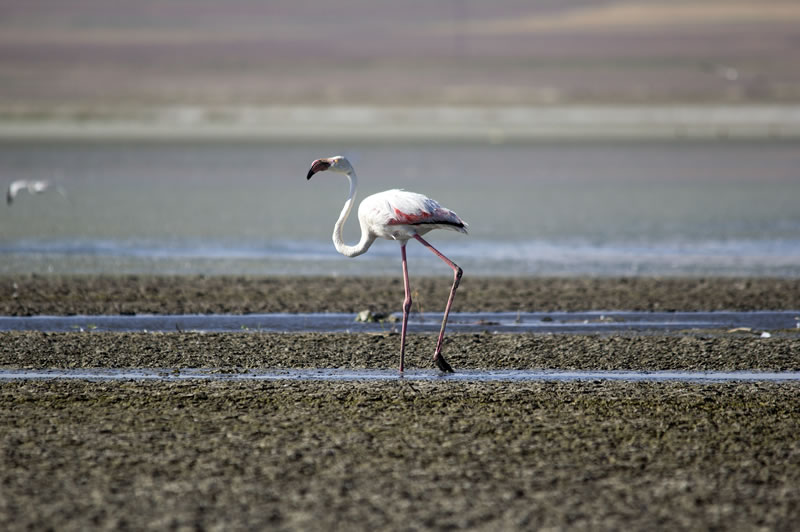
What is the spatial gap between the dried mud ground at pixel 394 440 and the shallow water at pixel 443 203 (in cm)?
438

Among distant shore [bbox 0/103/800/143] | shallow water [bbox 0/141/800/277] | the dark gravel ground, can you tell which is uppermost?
distant shore [bbox 0/103/800/143]

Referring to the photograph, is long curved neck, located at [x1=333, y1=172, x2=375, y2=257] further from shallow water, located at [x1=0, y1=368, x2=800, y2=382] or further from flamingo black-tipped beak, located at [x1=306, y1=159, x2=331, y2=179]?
shallow water, located at [x1=0, y1=368, x2=800, y2=382]

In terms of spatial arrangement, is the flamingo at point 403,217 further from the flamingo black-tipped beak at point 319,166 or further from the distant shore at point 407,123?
the distant shore at point 407,123

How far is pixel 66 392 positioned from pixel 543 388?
373 cm

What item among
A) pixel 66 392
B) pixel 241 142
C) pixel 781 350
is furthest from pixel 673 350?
pixel 241 142

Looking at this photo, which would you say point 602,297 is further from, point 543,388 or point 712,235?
point 712,235

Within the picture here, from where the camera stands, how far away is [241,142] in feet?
213

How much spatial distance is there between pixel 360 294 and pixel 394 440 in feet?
24.3

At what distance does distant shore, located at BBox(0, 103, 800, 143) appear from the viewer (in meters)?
69.9

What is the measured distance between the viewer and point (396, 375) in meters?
10.5

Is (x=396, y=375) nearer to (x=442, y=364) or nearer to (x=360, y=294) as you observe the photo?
(x=442, y=364)

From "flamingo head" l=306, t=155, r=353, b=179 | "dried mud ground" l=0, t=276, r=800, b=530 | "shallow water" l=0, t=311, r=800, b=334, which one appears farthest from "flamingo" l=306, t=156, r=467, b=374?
"shallow water" l=0, t=311, r=800, b=334

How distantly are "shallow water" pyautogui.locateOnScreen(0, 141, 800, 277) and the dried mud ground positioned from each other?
438cm

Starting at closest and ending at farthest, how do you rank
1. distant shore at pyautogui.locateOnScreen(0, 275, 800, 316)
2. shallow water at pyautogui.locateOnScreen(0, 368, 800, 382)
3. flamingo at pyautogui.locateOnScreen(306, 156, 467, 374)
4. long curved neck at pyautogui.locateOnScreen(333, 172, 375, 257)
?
shallow water at pyautogui.locateOnScreen(0, 368, 800, 382) < flamingo at pyautogui.locateOnScreen(306, 156, 467, 374) < long curved neck at pyautogui.locateOnScreen(333, 172, 375, 257) < distant shore at pyautogui.locateOnScreen(0, 275, 800, 316)
